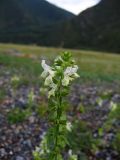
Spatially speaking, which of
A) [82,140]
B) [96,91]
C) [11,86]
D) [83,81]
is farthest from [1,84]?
[82,140]

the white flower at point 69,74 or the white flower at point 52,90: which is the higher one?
the white flower at point 69,74

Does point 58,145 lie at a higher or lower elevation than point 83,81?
higher

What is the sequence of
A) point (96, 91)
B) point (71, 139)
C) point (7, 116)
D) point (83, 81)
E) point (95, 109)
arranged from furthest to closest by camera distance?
1. point (83, 81)
2. point (96, 91)
3. point (95, 109)
4. point (7, 116)
5. point (71, 139)

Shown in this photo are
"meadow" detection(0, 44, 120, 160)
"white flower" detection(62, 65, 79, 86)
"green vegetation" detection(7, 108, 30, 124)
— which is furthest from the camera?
"green vegetation" detection(7, 108, 30, 124)

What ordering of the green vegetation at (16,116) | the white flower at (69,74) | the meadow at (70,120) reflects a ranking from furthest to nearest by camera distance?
the green vegetation at (16,116) < the meadow at (70,120) < the white flower at (69,74)

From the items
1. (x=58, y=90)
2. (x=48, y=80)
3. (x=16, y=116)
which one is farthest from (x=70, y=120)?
(x=48, y=80)

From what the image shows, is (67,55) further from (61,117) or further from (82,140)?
(82,140)

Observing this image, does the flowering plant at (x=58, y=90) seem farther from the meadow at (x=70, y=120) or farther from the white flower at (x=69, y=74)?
the meadow at (x=70, y=120)

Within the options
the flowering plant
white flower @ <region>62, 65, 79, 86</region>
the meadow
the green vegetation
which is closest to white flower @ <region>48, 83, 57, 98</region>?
the flowering plant

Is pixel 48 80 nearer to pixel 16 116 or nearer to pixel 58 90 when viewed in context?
pixel 58 90

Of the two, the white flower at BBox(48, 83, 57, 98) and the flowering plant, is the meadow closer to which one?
the flowering plant

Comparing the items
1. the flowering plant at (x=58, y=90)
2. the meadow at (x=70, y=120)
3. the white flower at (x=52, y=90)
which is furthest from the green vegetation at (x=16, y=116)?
the white flower at (x=52, y=90)
